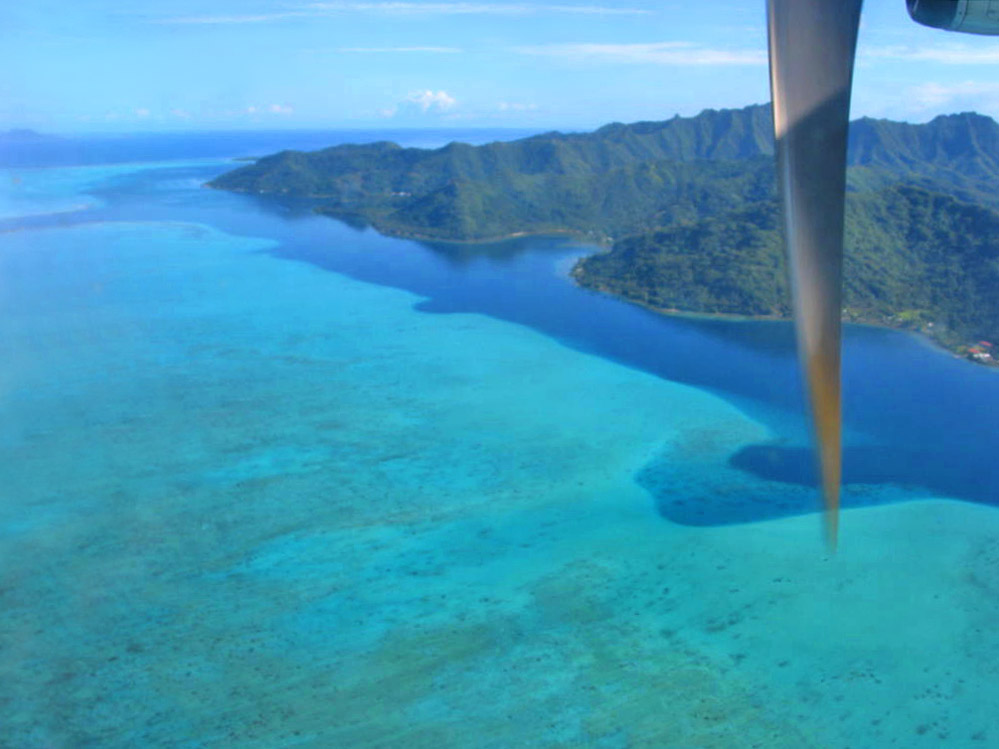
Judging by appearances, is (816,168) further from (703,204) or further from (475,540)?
(703,204)

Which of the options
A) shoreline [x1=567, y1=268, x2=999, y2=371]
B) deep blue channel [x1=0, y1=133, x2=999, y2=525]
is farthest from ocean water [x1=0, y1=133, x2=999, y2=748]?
shoreline [x1=567, y1=268, x2=999, y2=371]

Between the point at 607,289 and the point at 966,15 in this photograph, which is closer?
the point at 966,15

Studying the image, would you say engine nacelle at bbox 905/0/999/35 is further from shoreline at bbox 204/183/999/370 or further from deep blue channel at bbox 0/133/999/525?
shoreline at bbox 204/183/999/370

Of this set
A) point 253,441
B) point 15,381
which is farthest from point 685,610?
point 15,381

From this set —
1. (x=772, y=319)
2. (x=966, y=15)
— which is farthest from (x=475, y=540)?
(x=772, y=319)

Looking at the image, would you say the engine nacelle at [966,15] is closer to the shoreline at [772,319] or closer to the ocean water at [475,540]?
the ocean water at [475,540]

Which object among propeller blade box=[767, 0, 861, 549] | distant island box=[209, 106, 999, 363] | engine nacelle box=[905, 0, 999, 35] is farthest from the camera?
distant island box=[209, 106, 999, 363]
